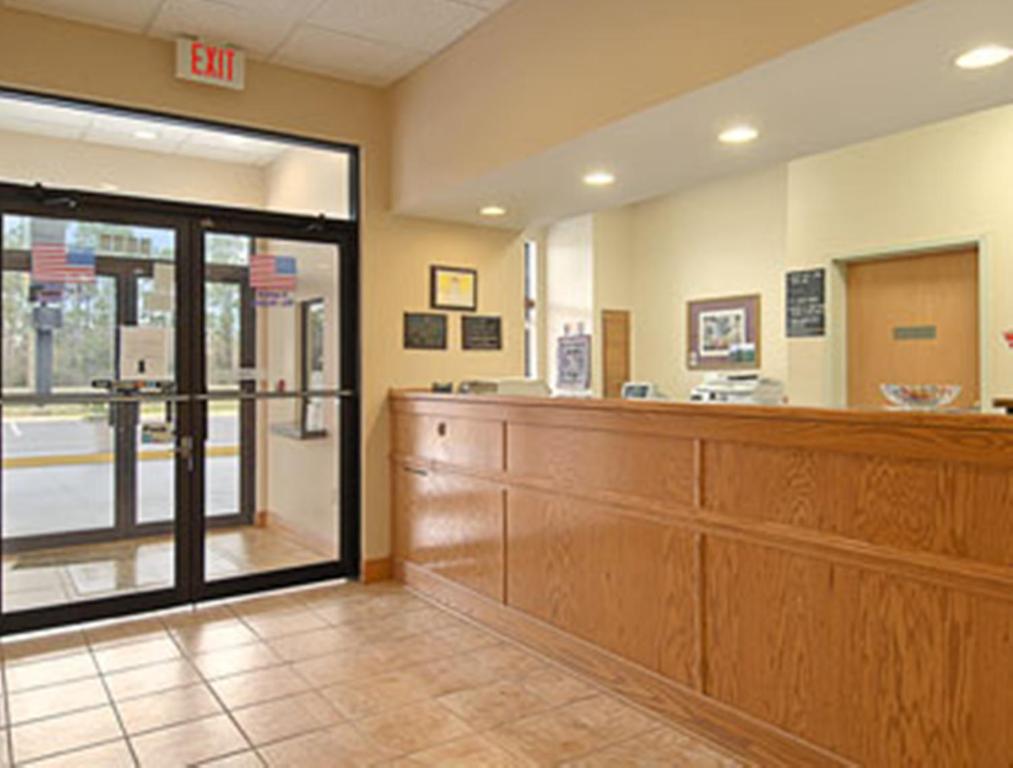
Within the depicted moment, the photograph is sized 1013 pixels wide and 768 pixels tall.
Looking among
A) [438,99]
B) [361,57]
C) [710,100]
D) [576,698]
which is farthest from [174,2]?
[576,698]

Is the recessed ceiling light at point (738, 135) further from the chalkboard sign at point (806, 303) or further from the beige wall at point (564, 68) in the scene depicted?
the chalkboard sign at point (806, 303)

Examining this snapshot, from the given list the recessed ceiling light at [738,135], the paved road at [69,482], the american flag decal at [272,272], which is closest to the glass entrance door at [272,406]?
the american flag decal at [272,272]

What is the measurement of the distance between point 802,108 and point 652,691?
231 cm

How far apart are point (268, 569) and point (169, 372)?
1.30 metres

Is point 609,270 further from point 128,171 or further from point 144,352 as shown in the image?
point 144,352

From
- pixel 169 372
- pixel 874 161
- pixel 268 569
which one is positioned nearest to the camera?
pixel 169 372

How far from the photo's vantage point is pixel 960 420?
2.03 m

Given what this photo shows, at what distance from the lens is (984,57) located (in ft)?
8.16

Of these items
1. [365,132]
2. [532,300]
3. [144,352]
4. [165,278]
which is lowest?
[144,352]

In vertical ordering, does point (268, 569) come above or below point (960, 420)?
below

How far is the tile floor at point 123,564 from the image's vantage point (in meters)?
3.88

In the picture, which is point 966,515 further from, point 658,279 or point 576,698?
point 658,279

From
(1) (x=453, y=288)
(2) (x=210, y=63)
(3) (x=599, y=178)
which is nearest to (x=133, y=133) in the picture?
(2) (x=210, y=63)

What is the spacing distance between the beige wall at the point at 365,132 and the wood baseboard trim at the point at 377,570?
0.05 meters
